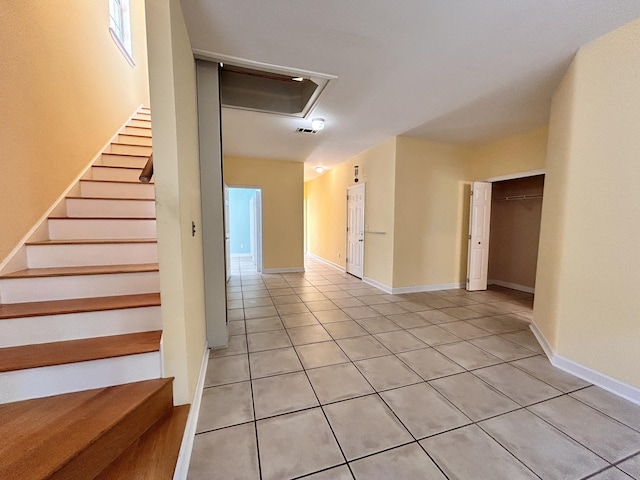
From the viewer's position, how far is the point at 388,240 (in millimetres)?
4527

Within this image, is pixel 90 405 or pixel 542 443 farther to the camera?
pixel 542 443

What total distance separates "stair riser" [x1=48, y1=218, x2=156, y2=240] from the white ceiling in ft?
5.25

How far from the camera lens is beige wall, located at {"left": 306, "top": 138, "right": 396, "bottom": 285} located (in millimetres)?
4520

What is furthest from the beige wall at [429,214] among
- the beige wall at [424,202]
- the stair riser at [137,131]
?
the stair riser at [137,131]

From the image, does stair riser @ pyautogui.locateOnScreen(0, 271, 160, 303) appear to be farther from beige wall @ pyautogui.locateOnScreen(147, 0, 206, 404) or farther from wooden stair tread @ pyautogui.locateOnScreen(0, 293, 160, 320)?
beige wall @ pyautogui.locateOnScreen(147, 0, 206, 404)

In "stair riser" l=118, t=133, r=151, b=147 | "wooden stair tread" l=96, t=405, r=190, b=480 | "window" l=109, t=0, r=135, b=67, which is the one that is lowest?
"wooden stair tread" l=96, t=405, r=190, b=480

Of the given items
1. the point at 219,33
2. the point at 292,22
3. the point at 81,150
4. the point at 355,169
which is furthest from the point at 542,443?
the point at 355,169

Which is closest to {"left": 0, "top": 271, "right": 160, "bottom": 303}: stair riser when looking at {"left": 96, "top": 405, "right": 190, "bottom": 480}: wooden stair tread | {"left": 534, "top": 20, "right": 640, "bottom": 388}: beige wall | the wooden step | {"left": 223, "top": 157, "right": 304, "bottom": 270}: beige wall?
the wooden step

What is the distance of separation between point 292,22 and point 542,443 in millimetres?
3137

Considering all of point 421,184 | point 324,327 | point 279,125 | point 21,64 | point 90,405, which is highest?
point 279,125

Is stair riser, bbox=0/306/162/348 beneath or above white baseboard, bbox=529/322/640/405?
above

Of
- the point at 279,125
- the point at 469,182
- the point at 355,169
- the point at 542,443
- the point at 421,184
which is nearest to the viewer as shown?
the point at 542,443

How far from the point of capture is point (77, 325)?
5.04 ft

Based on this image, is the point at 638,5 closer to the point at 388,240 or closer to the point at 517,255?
the point at 388,240
